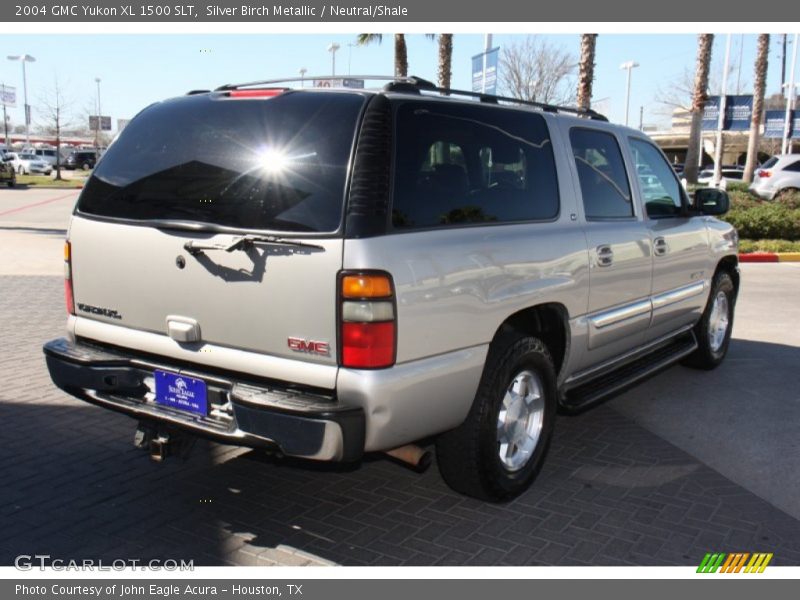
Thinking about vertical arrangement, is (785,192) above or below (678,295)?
above

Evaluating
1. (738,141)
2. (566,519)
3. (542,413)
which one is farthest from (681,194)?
(738,141)

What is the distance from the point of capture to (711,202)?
5.84 m

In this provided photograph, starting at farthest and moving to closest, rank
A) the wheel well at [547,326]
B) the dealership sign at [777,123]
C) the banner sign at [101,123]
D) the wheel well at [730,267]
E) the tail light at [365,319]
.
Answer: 1. the banner sign at [101,123]
2. the dealership sign at [777,123]
3. the wheel well at [730,267]
4. the wheel well at [547,326]
5. the tail light at [365,319]

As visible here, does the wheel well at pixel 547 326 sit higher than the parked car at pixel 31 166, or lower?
higher

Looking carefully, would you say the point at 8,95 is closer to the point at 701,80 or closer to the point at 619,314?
the point at 701,80

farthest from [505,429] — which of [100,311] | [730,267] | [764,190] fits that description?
[764,190]

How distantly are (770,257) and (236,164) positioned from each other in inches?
537

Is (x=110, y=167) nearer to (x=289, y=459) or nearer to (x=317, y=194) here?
(x=317, y=194)

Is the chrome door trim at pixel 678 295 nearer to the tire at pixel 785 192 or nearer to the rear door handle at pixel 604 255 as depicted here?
the rear door handle at pixel 604 255

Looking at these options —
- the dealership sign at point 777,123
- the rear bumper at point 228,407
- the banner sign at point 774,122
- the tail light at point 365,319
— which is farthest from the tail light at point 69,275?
the banner sign at point 774,122

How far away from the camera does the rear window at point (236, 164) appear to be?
3.19 meters

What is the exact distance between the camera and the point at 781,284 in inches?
459

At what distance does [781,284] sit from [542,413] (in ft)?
29.8

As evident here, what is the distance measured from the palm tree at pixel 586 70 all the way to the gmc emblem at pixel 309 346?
17860 mm
